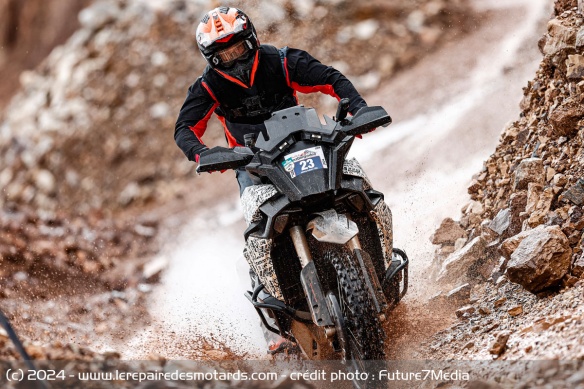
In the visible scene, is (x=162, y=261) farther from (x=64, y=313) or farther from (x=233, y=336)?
(x=233, y=336)

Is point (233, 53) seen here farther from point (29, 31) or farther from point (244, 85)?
point (29, 31)

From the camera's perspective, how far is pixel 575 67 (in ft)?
20.6

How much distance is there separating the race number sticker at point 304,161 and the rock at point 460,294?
6.51ft

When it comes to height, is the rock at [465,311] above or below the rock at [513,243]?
below

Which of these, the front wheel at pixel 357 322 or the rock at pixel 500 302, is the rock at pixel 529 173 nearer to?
the rock at pixel 500 302

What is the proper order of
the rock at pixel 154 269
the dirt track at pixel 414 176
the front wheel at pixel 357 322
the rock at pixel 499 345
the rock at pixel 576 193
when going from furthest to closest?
the rock at pixel 154 269, the dirt track at pixel 414 176, the rock at pixel 576 193, the front wheel at pixel 357 322, the rock at pixel 499 345

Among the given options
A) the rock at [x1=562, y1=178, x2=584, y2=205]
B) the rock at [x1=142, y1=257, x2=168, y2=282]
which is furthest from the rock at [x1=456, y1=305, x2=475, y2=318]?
the rock at [x1=142, y1=257, x2=168, y2=282]

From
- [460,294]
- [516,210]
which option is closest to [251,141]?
[460,294]

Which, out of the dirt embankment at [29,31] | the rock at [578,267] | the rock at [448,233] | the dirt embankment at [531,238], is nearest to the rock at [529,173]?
the dirt embankment at [531,238]

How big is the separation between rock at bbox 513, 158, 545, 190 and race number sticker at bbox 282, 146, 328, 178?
2.09 m

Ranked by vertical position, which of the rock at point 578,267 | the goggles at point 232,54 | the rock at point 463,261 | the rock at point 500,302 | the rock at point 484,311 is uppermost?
the goggles at point 232,54

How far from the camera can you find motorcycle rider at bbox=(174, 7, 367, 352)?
6.20 metres

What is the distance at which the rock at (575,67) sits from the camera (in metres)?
6.22

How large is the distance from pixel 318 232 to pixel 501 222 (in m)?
2.15
